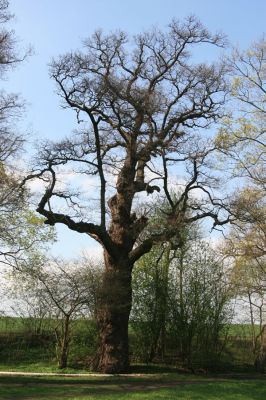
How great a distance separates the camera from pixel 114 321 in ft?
68.3

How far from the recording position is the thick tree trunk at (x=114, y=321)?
2041 cm

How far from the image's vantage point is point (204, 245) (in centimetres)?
2580

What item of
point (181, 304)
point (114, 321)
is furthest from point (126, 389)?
point (181, 304)

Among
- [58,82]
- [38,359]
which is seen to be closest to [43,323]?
[38,359]

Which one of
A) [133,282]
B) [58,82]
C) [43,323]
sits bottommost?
[43,323]

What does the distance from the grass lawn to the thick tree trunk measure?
1876 millimetres

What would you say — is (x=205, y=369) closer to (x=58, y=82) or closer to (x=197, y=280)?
(x=197, y=280)

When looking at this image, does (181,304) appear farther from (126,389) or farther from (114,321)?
(126,389)

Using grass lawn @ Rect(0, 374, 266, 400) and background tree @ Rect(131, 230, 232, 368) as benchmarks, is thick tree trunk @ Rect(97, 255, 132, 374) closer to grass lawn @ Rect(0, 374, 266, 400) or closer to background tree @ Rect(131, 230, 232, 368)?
grass lawn @ Rect(0, 374, 266, 400)

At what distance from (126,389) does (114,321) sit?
5076mm

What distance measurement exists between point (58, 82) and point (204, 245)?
35.3 ft

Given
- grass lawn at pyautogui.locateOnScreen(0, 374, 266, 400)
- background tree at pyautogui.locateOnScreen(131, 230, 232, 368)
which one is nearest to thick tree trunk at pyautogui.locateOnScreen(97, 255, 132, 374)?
grass lawn at pyautogui.locateOnScreen(0, 374, 266, 400)

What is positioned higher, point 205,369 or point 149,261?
point 149,261

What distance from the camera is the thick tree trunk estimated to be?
2041cm
